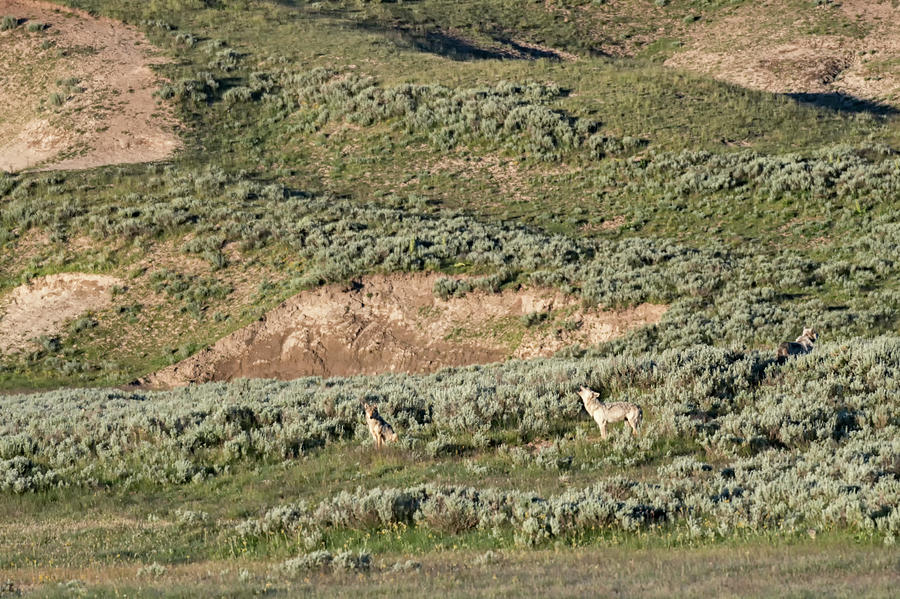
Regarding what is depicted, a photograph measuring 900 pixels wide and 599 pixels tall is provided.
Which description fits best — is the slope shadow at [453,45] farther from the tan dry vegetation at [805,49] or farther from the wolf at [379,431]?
the wolf at [379,431]

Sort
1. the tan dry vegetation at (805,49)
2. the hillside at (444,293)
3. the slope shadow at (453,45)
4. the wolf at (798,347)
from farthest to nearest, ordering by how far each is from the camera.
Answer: the slope shadow at (453,45)
the tan dry vegetation at (805,49)
the wolf at (798,347)
the hillside at (444,293)

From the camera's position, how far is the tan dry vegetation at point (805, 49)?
4800 centimetres

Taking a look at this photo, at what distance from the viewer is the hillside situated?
1036cm

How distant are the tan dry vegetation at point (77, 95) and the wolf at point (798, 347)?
3156 cm

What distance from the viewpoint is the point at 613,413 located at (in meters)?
13.9

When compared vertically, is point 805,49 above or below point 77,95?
above

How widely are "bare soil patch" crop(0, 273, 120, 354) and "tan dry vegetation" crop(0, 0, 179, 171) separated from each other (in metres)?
10.4

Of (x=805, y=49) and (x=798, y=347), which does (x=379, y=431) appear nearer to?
(x=798, y=347)

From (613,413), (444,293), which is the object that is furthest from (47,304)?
(613,413)

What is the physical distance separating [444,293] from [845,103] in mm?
29232

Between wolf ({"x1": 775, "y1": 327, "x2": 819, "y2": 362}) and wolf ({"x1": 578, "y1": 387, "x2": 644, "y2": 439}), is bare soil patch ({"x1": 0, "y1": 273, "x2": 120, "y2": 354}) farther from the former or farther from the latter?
wolf ({"x1": 775, "y1": 327, "x2": 819, "y2": 362})

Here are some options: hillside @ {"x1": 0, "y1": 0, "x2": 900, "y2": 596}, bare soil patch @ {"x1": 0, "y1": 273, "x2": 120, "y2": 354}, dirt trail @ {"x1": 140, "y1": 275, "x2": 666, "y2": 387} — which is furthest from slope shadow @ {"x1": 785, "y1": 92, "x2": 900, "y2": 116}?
bare soil patch @ {"x1": 0, "y1": 273, "x2": 120, "y2": 354}

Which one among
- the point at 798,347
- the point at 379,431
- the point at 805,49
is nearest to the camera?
the point at 379,431

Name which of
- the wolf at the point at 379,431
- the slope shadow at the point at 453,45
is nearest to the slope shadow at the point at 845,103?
the slope shadow at the point at 453,45
